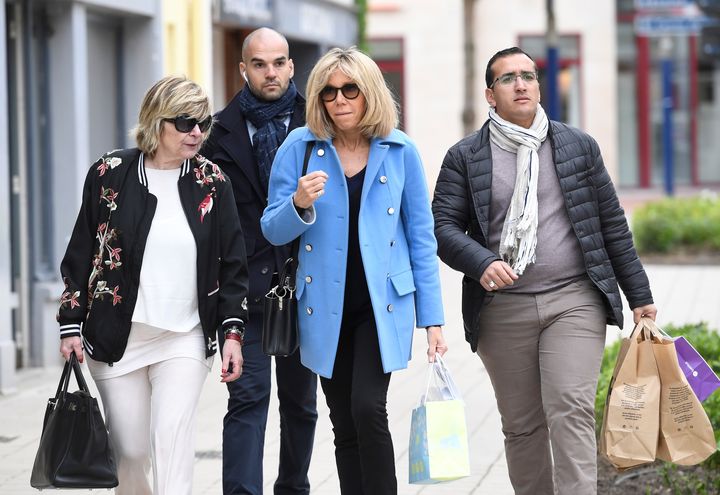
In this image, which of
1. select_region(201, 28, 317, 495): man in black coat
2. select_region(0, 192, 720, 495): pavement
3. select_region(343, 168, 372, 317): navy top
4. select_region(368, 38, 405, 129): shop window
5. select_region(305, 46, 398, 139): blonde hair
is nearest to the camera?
select_region(305, 46, 398, 139): blonde hair

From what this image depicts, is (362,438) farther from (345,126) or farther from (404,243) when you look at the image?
(345,126)

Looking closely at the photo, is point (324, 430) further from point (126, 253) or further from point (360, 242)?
point (126, 253)

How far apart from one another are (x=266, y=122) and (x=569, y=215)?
130 centimetres

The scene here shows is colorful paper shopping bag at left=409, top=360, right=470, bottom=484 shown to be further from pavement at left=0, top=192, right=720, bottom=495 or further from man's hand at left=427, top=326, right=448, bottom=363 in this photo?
pavement at left=0, top=192, right=720, bottom=495

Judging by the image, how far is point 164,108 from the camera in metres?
4.84

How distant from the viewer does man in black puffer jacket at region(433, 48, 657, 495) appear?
5176 millimetres

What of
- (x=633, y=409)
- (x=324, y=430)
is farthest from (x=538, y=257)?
(x=324, y=430)

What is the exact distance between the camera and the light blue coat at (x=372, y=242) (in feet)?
16.5

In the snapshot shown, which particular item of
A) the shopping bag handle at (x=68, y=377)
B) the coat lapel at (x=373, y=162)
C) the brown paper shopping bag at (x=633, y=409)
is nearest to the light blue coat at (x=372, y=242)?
the coat lapel at (x=373, y=162)

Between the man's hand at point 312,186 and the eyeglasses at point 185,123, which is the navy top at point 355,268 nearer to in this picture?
the man's hand at point 312,186

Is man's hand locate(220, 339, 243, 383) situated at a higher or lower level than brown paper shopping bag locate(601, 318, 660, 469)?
higher

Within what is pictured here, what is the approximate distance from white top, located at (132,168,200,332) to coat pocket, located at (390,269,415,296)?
2.29ft

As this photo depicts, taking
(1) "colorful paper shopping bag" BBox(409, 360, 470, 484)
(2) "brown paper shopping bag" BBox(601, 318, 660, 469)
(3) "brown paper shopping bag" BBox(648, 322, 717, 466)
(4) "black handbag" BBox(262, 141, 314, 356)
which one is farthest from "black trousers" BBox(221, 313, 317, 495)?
(3) "brown paper shopping bag" BBox(648, 322, 717, 466)

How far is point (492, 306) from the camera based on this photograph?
5.35 m
